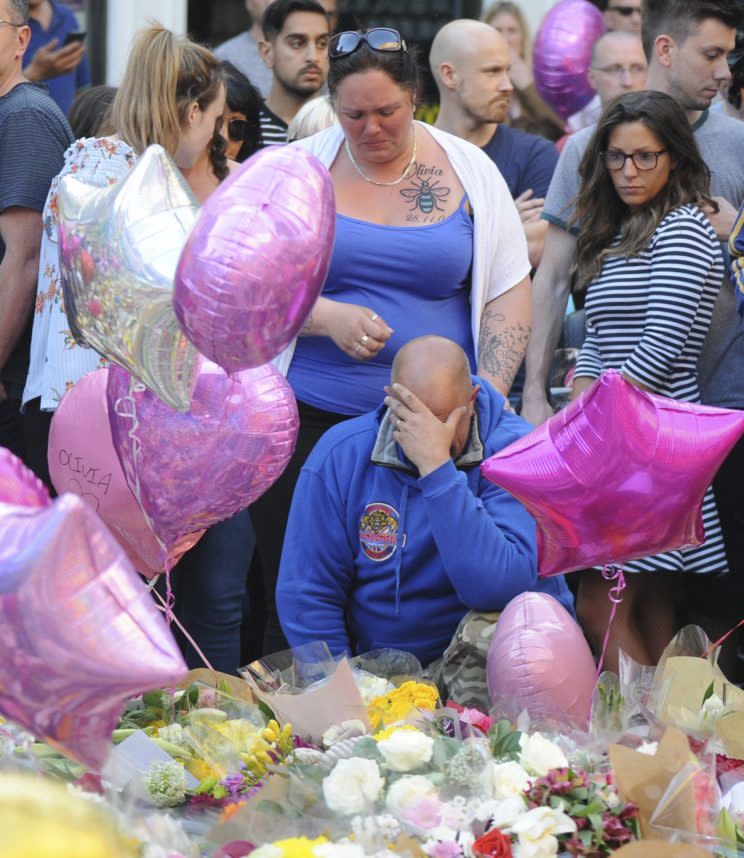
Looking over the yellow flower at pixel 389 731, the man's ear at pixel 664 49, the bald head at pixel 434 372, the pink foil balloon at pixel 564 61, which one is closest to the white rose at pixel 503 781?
the yellow flower at pixel 389 731

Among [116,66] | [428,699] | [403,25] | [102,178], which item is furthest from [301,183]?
[403,25]

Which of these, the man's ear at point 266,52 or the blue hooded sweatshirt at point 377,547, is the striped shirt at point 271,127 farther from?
the blue hooded sweatshirt at point 377,547

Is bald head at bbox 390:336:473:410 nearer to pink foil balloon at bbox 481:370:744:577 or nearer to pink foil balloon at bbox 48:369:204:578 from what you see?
pink foil balloon at bbox 481:370:744:577

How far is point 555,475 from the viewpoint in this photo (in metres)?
2.24

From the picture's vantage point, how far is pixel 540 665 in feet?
7.16

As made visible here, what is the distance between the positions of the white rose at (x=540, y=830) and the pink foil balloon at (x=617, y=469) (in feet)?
1.98

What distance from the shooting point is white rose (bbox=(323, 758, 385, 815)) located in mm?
1773

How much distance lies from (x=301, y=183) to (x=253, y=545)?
1.76m

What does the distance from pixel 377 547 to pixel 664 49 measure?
1.76 metres

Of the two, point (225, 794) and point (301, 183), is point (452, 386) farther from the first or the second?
point (225, 794)

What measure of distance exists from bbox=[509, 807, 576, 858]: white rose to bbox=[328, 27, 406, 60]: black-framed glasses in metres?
1.84

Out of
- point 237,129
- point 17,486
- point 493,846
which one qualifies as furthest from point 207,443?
point 237,129

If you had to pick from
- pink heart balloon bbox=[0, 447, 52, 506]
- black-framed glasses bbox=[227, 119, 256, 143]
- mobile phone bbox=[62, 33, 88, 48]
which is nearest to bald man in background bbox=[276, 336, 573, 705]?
pink heart balloon bbox=[0, 447, 52, 506]

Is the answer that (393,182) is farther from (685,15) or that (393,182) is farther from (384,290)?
(685,15)
